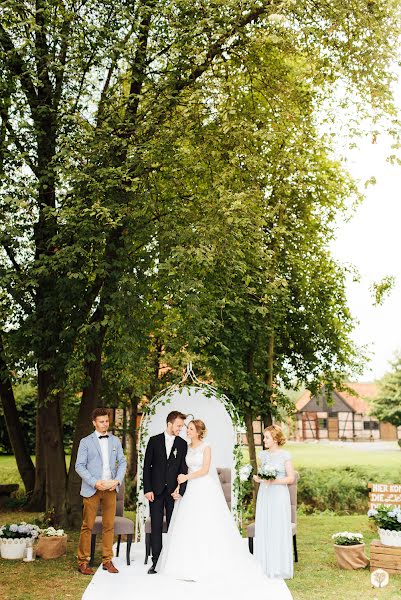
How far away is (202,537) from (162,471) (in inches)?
33.8

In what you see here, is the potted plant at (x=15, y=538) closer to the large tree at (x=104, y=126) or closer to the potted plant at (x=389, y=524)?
the large tree at (x=104, y=126)

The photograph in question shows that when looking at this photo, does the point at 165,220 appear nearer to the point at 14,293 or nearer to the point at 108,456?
the point at 14,293

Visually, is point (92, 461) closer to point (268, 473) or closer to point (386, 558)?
point (268, 473)

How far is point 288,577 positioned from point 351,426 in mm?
38993

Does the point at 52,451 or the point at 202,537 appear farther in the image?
the point at 52,451

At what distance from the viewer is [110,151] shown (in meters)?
10.2

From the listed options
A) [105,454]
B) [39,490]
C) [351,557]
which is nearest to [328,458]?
[39,490]

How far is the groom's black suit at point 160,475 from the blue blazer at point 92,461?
1.07 ft

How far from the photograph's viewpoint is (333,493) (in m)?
17.3

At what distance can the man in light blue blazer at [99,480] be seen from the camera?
7.92m

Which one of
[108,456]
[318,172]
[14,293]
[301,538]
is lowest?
[301,538]

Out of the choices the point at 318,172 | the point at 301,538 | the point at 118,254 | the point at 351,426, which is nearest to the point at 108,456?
the point at 118,254

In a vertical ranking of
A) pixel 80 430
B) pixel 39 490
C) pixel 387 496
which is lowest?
pixel 39 490

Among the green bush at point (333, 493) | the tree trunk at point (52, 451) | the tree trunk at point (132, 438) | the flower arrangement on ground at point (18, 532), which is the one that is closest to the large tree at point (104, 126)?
the tree trunk at point (52, 451)
